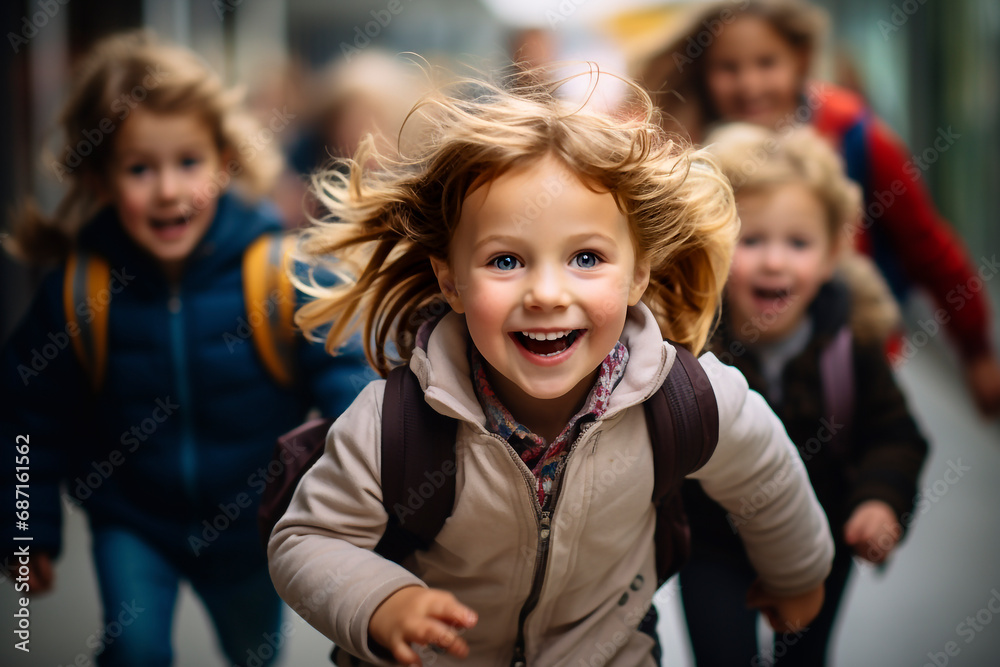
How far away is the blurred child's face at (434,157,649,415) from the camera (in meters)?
0.77

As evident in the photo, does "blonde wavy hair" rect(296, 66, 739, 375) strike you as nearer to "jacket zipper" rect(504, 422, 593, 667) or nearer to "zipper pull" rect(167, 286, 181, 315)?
"jacket zipper" rect(504, 422, 593, 667)

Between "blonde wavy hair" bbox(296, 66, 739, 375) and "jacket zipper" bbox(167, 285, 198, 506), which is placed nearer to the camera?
"blonde wavy hair" bbox(296, 66, 739, 375)

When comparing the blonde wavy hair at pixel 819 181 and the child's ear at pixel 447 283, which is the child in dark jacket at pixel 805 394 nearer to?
the blonde wavy hair at pixel 819 181

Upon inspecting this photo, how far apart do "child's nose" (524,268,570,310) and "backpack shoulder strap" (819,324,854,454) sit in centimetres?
55

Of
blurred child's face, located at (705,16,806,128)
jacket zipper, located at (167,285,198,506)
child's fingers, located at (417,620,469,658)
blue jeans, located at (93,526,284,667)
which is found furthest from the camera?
blurred child's face, located at (705,16,806,128)

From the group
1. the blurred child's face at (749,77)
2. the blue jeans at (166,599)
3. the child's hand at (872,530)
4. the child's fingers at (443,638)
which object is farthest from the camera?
the blurred child's face at (749,77)

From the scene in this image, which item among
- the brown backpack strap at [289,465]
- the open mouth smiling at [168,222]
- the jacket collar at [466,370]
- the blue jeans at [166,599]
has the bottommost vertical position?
the blue jeans at [166,599]

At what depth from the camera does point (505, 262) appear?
2.61ft

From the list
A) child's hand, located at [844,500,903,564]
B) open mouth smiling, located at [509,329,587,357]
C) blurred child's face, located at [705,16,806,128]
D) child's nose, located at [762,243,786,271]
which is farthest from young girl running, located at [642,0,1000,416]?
open mouth smiling, located at [509,329,587,357]

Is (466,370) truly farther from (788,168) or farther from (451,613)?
(788,168)

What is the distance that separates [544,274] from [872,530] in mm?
656

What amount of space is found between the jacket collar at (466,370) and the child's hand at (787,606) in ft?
1.21

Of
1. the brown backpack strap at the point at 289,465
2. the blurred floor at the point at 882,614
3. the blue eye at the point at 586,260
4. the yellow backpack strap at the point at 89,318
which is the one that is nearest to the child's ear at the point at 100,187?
the yellow backpack strap at the point at 89,318

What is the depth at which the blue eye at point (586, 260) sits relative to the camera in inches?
31.2
